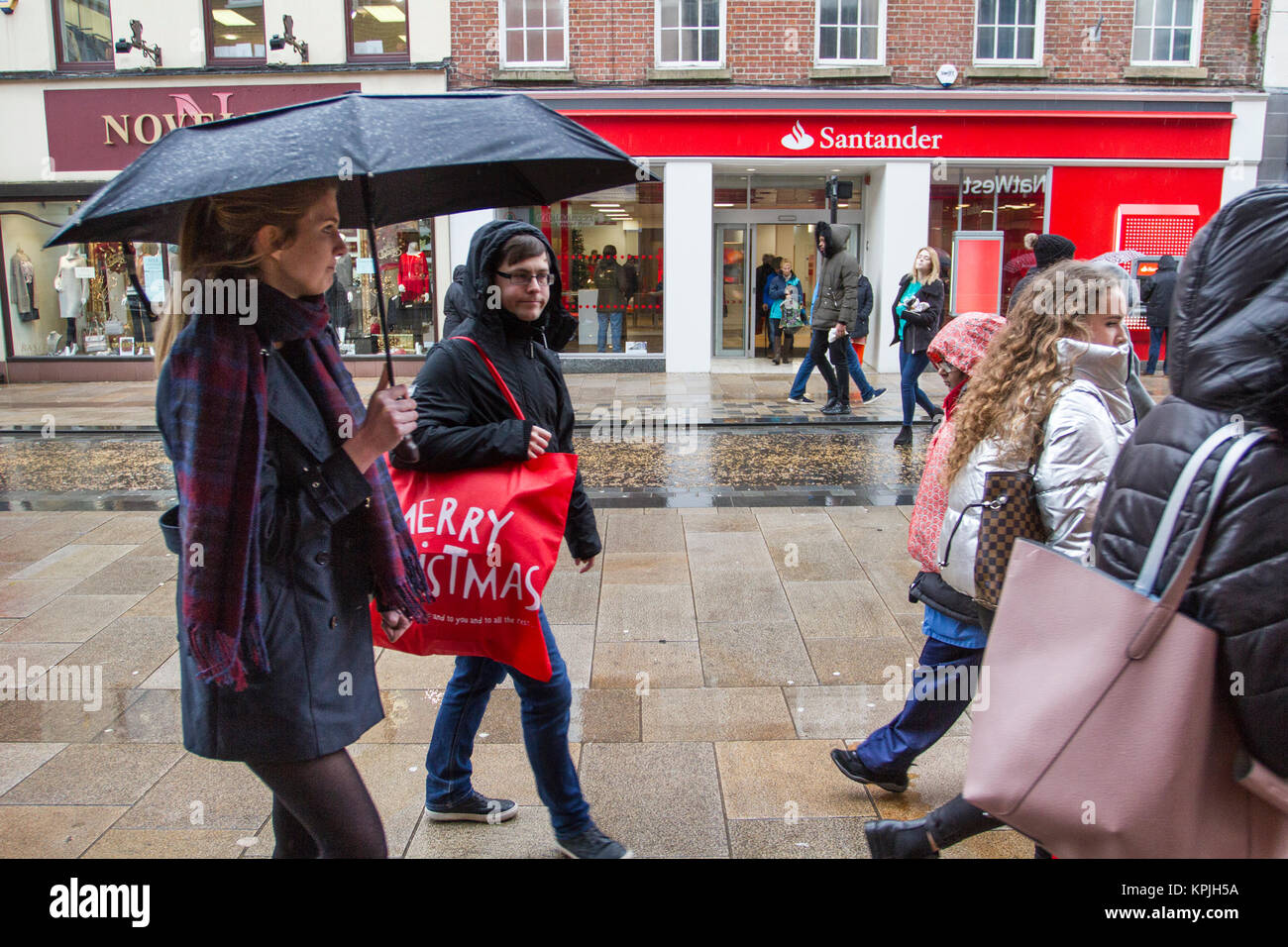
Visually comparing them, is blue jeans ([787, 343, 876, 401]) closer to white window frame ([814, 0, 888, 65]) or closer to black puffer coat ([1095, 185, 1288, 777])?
white window frame ([814, 0, 888, 65])

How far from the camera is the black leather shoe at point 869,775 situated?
3357mm

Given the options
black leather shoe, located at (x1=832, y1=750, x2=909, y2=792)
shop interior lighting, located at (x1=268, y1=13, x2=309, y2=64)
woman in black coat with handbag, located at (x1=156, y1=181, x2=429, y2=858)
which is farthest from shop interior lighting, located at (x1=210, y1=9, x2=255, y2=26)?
black leather shoe, located at (x1=832, y1=750, x2=909, y2=792)

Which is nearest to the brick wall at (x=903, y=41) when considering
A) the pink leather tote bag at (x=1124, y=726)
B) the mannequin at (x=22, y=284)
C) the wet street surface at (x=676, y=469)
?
the wet street surface at (x=676, y=469)

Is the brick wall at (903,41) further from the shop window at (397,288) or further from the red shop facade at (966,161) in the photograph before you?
the shop window at (397,288)

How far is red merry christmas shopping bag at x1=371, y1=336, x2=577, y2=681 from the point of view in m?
2.76

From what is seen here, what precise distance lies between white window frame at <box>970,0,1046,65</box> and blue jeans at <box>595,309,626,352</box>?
21.3 feet

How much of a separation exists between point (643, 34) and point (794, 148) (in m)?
2.81

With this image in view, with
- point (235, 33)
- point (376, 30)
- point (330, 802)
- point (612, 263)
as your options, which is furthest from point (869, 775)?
point (235, 33)

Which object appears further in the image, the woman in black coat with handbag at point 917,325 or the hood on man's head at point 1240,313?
the woman in black coat with handbag at point 917,325

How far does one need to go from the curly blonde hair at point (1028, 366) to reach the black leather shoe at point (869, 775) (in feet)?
3.37

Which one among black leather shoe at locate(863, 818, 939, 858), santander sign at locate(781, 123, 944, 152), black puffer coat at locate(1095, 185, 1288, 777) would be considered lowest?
black leather shoe at locate(863, 818, 939, 858)
